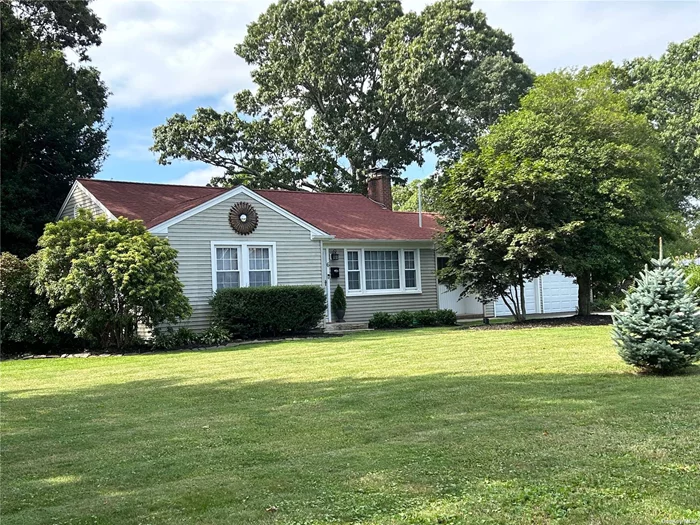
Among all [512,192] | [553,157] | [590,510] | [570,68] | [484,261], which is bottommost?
[590,510]

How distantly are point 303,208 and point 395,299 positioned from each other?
4.65 metres

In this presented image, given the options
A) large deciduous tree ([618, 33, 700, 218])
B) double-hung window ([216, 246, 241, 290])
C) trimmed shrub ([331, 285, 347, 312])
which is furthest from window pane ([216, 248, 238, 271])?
large deciduous tree ([618, 33, 700, 218])

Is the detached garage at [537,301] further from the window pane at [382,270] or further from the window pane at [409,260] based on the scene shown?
the window pane at [382,270]

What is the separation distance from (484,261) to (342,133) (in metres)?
17.2

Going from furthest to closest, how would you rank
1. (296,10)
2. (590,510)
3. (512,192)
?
1. (296,10)
2. (512,192)
3. (590,510)

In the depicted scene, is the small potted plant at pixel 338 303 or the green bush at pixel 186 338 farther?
the small potted plant at pixel 338 303

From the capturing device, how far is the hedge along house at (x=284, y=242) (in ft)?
53.6

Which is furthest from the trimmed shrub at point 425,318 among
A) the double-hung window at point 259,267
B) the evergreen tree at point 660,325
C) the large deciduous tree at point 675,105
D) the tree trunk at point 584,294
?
the large deciduous tree at point 675,105

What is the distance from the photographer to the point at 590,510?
137 inches

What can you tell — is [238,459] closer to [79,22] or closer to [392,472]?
[392,472]

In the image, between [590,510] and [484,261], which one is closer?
[590,510]

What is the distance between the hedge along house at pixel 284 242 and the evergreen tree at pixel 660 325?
1111cm

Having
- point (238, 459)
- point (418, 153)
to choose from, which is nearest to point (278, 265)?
point (238, 459)

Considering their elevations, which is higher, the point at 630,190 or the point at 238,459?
the point at 630,190
